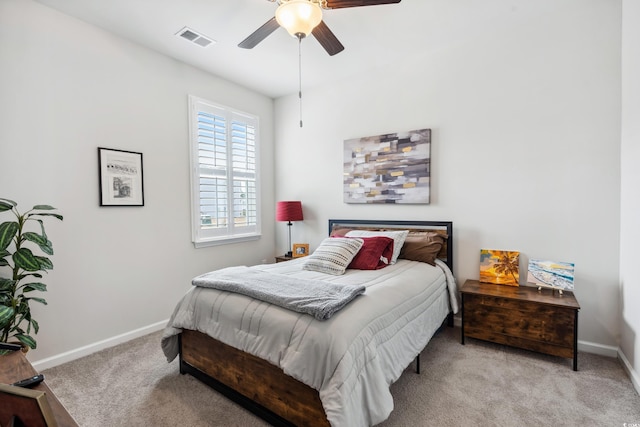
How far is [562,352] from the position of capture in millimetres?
2312

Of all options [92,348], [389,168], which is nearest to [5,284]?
[92,348]

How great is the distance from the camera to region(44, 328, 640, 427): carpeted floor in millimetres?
1812

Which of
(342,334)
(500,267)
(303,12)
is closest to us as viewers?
(342,334)

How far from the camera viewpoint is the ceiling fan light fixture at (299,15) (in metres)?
1.85

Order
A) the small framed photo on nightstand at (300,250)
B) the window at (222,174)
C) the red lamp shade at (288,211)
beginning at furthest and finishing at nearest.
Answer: the red lamp shade at (288,211)
the small framed photo on nightstand at (300,250)
the window at (222,174)

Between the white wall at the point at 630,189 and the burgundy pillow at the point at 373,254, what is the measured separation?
5.63ft

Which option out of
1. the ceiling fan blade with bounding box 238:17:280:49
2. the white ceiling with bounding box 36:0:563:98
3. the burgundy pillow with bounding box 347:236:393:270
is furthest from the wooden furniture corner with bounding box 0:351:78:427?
the white ceiling with bounding box 36:0:563:98

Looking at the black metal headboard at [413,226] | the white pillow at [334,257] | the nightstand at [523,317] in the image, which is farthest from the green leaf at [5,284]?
the nightstand at [523,317]

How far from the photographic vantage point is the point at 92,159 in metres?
2.69

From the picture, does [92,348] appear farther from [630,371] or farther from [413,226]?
[630,371]

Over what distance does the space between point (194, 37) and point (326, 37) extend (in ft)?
4.69

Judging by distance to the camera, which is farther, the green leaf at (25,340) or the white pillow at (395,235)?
the white pillow at (395,235)

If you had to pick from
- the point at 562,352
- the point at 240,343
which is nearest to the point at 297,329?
the point at 240,343

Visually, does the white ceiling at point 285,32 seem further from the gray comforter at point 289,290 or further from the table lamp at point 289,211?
the gray comforter at point 289,290
